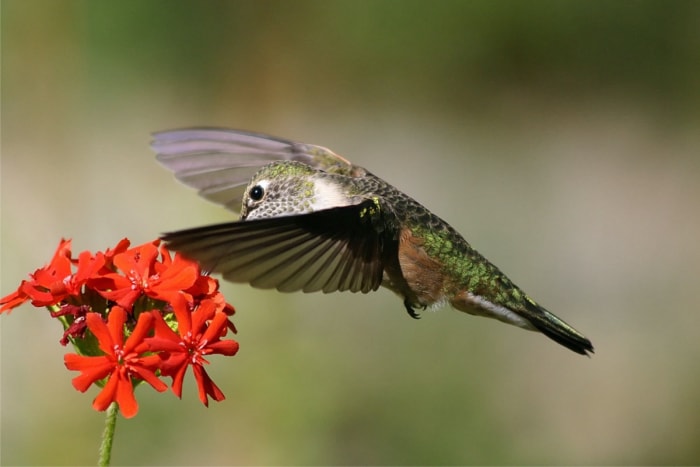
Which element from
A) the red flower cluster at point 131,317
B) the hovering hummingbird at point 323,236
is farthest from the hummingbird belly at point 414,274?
the red flower cluster at point 131,317

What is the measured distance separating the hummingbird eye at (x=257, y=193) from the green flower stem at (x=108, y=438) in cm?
74

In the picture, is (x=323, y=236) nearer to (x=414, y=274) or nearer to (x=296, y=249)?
(x=296, y=249)

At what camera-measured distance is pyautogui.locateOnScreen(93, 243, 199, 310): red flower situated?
1479 mm

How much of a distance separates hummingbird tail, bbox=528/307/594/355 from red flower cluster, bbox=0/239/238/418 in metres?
0.89

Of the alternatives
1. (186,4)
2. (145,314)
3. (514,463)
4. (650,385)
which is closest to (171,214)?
(186,4)

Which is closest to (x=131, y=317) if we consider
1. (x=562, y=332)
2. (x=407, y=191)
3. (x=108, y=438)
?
(x=108, y=438)

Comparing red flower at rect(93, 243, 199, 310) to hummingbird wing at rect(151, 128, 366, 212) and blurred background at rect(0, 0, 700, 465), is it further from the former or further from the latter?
blurred background at rect(0, 0, 700, 465)

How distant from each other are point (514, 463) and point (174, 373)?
199cm

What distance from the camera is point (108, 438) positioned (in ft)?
4.52

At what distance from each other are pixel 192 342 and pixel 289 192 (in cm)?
66

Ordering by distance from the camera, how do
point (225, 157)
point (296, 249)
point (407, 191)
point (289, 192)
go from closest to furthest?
point (296, 249), point (289, 192), point (225, 157), point (407, 191)

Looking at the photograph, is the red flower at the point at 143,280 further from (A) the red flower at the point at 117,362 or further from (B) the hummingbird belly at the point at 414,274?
(B) the hummingbird belly at the point at 414,274

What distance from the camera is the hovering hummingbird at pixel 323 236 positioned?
1.50 metres

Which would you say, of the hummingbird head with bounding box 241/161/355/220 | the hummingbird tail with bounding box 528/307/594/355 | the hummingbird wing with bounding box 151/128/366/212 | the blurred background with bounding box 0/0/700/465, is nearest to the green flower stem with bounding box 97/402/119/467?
the hummingbird head with bounding box 241/161/355/220
